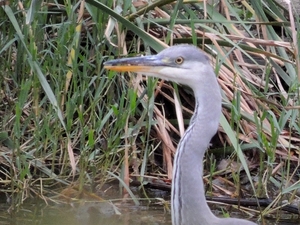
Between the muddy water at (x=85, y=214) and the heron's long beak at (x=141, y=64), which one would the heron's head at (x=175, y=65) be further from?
the muddy water at (x=85, y=214)

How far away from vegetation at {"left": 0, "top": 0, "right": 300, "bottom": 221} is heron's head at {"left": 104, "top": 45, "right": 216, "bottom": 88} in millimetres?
841

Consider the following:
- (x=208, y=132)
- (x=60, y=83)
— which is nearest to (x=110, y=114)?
(x=60, y=83)

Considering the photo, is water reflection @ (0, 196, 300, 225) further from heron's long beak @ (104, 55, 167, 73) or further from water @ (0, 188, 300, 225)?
heron's long beak @ (104, 55, 167, 73)

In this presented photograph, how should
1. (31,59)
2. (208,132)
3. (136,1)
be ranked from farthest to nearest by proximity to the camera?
1. (136,1)
2. (31,59)
3. (208,132)

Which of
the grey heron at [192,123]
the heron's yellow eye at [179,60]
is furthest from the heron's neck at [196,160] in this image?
the heron's yellow eye at [179,60]

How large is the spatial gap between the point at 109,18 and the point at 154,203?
3.61 ft

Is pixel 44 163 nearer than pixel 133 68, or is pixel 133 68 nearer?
pixel 133 68

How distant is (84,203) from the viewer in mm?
3904

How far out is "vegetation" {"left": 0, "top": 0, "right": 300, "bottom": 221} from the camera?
386 cm

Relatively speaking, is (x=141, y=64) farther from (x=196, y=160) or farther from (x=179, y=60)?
(x=196, y=160)

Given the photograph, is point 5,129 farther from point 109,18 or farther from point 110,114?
point 109,18

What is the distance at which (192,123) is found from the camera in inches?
110

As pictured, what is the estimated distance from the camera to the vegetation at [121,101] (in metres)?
3.86

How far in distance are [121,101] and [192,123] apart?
118 centimetres
